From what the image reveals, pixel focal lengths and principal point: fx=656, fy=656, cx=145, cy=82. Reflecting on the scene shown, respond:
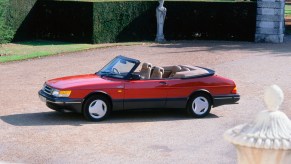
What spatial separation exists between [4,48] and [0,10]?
1.55 m

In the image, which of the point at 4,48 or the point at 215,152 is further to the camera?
the point at 4,48

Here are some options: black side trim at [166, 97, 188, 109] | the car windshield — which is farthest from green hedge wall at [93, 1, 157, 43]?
black side trim at [166, 97, 188, 109]

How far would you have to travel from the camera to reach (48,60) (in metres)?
22.7

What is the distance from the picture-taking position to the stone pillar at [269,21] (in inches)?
1148

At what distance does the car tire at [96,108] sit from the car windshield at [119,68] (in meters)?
0.65

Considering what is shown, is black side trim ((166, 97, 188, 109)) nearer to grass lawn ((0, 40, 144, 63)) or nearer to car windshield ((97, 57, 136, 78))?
car windshield ((97, 57, 136, 78))

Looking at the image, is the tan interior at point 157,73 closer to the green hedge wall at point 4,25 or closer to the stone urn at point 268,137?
the stone urn at point 268,137

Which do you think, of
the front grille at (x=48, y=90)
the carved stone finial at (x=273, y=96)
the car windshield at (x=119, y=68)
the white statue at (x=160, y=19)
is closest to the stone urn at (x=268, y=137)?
the carved stone finial at (x=273, y=96)

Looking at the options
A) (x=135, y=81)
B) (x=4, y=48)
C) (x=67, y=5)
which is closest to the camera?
(x=135, y=81)

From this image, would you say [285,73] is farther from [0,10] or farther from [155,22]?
[0,10]

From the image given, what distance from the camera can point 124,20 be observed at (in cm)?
2823

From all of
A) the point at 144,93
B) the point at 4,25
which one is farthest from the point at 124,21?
the point at 144,93

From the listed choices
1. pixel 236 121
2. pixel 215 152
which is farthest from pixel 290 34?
pixel 215 152

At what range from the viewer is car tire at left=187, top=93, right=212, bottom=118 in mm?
13516
